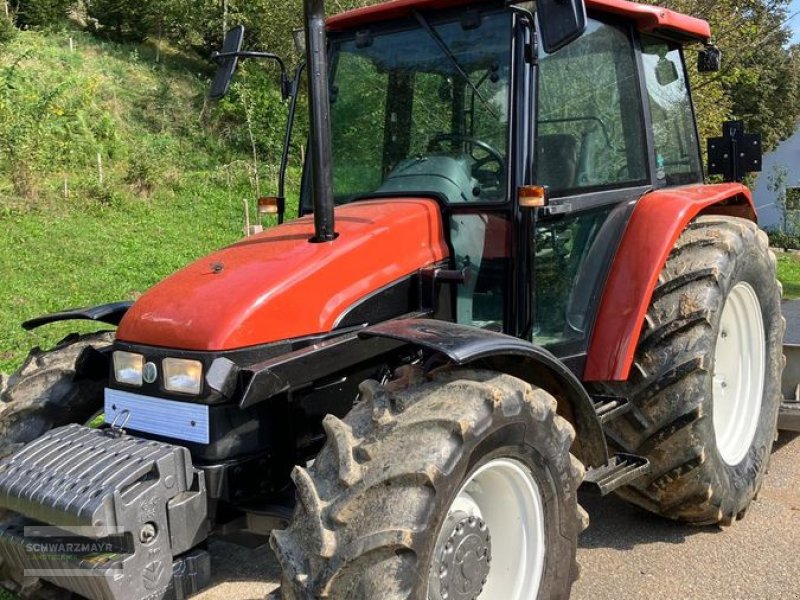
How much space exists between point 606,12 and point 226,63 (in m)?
1.71

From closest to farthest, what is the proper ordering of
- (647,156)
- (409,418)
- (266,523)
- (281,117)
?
(409,418), (266,523), (647,156), (281,117)

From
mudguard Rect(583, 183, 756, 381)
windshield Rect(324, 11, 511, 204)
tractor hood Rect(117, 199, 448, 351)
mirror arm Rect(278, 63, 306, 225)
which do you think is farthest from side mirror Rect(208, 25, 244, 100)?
mudguard Rect(583, 183, 756, 381)

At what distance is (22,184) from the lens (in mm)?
12891

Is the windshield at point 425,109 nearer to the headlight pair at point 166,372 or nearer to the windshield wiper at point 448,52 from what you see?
the windshield wiper at point 448,52

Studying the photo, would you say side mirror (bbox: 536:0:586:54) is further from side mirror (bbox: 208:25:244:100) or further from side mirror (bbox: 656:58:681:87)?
side mirror (bbox: 656:58:681:87)

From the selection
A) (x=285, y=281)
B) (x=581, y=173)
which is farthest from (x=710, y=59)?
(x=285, y=281)

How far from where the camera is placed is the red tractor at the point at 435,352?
2.34 metres

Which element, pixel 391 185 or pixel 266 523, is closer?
pixel 266 523

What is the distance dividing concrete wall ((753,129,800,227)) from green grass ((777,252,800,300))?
7477 mm

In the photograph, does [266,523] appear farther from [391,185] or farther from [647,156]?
[647,156]

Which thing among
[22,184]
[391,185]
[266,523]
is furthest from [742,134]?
[22,184]

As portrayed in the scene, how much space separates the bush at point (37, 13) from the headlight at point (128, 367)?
2836 cm

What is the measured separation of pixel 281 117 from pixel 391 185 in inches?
612

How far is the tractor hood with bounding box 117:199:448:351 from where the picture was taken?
8.70 feet
